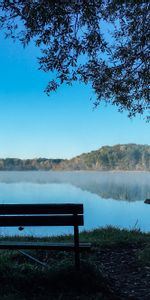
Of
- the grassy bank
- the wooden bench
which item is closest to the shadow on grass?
the grassy bank

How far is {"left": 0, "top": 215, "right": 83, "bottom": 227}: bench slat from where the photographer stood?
6711mm

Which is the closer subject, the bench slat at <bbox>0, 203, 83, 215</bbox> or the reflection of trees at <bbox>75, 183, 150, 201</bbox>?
the bench slat at <bbox>0, 203, 83, 215</bbox>

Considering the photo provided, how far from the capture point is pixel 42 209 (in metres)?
6.71

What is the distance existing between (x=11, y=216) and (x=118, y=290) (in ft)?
5.86

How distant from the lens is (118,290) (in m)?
6.61

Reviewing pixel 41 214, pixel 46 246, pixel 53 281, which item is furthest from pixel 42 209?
pixel 53 281

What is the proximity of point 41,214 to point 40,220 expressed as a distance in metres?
0.10

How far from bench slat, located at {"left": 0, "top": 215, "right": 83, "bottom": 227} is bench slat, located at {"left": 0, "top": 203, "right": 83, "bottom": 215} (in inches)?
3.2

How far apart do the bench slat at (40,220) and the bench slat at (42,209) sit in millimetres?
81

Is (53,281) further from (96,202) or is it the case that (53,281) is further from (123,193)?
(123,193)

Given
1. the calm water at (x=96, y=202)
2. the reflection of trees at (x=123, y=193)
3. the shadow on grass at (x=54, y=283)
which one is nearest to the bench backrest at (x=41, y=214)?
the shadow on grass at (x=54, y=283)

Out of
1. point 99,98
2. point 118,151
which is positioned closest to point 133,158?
point 118,151

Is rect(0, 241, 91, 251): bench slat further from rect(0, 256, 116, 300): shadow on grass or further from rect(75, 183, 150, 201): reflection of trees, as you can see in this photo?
rect(75, 183, 150, 201): reflection of trees

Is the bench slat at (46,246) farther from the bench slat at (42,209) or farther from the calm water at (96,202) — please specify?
the calm water at (96,202)
